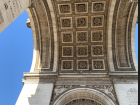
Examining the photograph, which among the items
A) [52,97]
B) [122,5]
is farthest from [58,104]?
[122,5]

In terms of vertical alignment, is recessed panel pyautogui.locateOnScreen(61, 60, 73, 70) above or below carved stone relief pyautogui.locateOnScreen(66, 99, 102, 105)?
above

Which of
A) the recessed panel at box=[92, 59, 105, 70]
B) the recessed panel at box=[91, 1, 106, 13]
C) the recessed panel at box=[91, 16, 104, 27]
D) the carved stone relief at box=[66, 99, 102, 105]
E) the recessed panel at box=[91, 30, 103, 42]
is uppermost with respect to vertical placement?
the recessed panel at box=[91, 1, 106, 13]

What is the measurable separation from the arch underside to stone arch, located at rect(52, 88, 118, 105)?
7.46 ft

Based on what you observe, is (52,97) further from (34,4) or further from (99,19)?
(99,19)

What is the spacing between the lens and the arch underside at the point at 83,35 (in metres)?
10.6

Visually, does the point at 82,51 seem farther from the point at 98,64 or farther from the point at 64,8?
the point at 64,8

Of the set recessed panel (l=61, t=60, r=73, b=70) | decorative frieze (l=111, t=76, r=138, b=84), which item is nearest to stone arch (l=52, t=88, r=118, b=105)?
decorative frieze (l=111, t=76, r=138, b=84)

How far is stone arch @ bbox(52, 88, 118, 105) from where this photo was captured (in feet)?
28.4

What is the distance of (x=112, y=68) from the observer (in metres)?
10.5

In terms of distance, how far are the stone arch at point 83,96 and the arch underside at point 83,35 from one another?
2274mm

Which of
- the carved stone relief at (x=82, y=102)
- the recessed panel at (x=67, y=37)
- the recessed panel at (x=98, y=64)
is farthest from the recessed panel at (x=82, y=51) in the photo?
the carved stone relief at (x=82, y=102)

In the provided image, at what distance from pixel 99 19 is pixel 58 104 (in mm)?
7649

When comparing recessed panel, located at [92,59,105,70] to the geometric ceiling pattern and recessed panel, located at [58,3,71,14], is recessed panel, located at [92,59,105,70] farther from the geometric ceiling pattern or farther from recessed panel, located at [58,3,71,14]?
recessed panel, located at [58,3,71,14]

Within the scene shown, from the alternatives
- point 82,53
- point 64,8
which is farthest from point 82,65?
point 64,8
